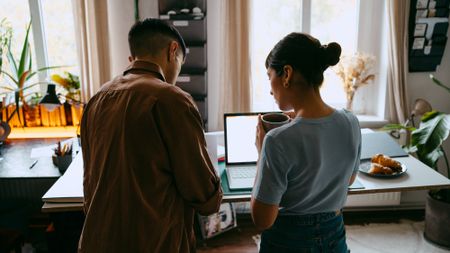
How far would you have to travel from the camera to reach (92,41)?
9.02 ft

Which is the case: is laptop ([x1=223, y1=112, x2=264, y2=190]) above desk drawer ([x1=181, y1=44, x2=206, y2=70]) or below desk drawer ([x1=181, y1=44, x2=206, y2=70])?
below

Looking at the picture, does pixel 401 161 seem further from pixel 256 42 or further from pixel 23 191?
pixel 23 191

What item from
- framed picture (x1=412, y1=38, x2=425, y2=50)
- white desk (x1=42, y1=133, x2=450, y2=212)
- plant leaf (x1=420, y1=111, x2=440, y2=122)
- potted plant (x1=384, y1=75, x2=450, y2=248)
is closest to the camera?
white desk (x1=42, y1=133, x2=450, y2=212)

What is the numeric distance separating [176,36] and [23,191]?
212 centimetres

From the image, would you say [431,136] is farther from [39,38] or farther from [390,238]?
[39,38]

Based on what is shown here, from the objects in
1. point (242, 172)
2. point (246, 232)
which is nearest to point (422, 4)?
point (242, 172)

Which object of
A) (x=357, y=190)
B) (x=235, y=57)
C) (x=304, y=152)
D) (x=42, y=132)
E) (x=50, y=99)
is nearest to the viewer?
(x=304, y=152)

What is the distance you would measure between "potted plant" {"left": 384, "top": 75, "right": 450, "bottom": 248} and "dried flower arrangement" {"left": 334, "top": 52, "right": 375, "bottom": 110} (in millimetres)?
406

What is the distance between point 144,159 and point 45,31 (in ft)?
7.91

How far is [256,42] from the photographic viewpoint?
3.09 m

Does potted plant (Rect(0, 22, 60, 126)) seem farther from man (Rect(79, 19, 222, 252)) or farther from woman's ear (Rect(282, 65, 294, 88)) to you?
woman's ear (Rect(282, 65, 294, 88))

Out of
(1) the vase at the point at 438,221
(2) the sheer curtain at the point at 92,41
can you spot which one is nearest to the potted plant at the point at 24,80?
(2) the sheer curtain at the point at 92,41

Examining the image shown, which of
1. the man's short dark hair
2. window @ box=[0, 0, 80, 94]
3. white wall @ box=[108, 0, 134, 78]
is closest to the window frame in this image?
window @ box=[0, 0, 80, 94]

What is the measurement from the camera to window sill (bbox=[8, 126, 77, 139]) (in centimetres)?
285
